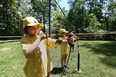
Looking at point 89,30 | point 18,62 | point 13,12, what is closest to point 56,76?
point 18,62

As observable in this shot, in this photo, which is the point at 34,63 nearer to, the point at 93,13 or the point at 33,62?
the point at 33,62

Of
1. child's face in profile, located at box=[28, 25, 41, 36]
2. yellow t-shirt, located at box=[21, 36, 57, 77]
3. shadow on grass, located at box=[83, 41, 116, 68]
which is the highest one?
child's face in profile, located at box=[28, 25, 41, 36]

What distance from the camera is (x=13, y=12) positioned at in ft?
141

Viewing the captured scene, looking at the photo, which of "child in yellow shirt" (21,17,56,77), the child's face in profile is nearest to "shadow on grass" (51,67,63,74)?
"child in yellow shirt" (21,17,56,77)

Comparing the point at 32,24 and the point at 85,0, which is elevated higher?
the point at 85,0

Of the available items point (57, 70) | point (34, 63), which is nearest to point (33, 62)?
point (34, 63)

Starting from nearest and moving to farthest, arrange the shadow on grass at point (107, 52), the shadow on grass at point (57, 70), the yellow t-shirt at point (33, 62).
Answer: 1. the yellow t-shirt at point (33, 62)
2. the shadow on grass at point (57, 70)
3. the shadow on grass at point (107, 52)

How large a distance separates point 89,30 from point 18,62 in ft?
101

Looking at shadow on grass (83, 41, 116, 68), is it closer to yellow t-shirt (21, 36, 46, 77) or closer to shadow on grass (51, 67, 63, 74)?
shadow on grass (51, 67, 63, 74)

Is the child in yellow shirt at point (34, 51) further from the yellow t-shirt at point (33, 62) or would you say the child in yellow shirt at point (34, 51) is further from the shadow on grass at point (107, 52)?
the shadow on grass at point (107, 52)

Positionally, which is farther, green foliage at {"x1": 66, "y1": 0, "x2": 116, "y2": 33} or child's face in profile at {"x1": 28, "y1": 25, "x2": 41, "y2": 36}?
green foliage at {"x1": 66, "y1": 0, "x2": 116, "y2": 33}

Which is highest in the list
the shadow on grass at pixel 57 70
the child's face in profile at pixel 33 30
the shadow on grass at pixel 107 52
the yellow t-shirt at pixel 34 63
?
the child's face in profile at pixel 33 30

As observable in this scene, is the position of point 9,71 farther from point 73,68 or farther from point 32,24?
point 32,24

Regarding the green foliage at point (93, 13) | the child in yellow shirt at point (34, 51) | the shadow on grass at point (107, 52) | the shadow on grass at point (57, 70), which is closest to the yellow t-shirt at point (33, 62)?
the child in yellow shirt at point (34, 51)
